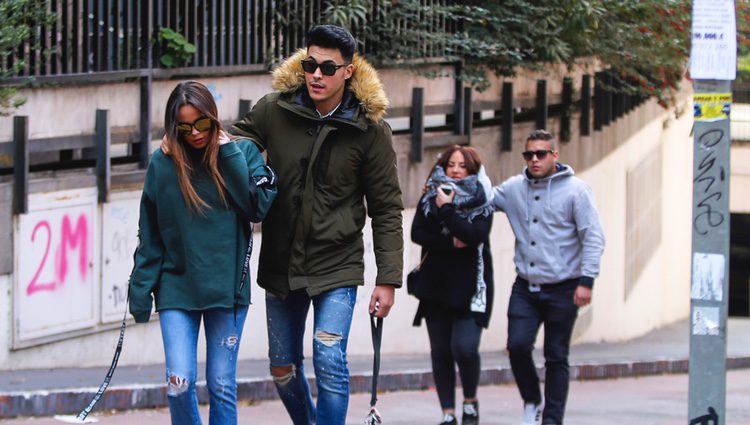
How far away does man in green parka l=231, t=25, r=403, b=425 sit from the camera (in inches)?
231

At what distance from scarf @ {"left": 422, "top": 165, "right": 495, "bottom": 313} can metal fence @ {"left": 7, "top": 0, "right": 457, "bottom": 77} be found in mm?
3046

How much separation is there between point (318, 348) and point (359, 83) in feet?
3.85

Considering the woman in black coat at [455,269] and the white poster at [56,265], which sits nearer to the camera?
the woman in black coat at [455,269]

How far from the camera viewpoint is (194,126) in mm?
5469

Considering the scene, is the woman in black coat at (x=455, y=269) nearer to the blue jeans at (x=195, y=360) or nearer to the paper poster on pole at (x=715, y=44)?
the paper poster on pole at (x=715, y=44)

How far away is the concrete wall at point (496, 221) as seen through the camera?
9703mm

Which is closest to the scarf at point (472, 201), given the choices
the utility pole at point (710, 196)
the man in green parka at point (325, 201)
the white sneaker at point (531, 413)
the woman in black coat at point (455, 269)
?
the woman in black coat at point (455, 269)

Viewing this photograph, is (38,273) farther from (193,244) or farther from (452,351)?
(193,244)

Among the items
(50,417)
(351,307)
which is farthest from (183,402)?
(50,417)

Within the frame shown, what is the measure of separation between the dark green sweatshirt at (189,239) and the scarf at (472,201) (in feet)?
8.34

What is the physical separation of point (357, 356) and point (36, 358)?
3917 millimetres

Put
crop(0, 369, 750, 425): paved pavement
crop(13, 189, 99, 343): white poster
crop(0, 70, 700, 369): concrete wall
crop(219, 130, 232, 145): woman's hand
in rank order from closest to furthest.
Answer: crop(219, 130, 232, 145): woman's hand
crop(0, 369, 750, 425): paved pavement
crop(13, 189, 99, 343): white poster
crop(0, 70, 700, 369): concrete wall

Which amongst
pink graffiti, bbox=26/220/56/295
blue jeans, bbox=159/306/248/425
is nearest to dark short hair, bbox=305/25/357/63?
blue jeans, bbox=159/306/248/425

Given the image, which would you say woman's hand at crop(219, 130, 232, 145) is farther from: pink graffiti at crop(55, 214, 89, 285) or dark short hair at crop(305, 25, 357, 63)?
pink graffiti at crop(55, 214, 89, 285)
